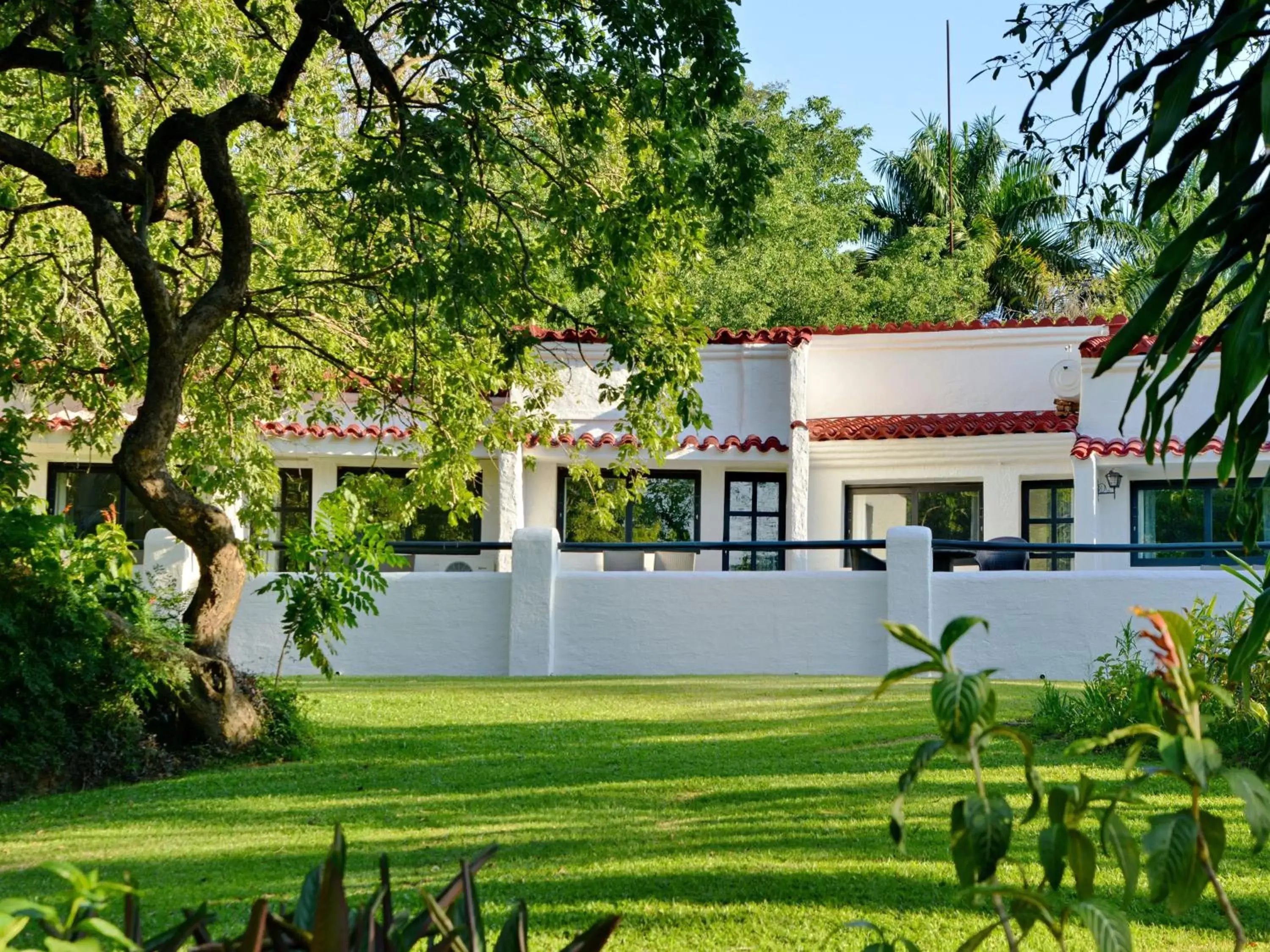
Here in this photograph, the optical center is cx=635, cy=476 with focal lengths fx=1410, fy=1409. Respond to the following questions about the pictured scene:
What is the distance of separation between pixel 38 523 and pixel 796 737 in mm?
5206

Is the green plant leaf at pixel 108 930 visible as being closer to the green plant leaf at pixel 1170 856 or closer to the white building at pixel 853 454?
the green plant leaf at pixel 1170 856

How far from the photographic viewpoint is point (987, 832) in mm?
2434

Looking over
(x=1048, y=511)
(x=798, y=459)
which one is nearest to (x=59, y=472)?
(x=798, y=459)

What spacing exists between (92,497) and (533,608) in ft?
35.0

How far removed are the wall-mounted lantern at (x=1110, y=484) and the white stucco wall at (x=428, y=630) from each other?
939 cm

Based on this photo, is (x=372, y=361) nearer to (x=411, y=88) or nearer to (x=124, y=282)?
(x=124, y=282)

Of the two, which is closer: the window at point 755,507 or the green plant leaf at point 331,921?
the green plant leaf at point 331,921

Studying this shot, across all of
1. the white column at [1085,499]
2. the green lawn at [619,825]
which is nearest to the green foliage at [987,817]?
the green lawn at [619,825]

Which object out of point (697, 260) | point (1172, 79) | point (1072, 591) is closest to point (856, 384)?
point (1072, 591)

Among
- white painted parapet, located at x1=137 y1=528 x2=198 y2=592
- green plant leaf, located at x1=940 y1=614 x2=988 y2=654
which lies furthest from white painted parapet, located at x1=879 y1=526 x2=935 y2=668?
green plant leaf, located at x1=940 y1=614 x2=988 y2=654

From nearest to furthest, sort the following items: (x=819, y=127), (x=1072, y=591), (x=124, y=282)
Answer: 1. (x=124, y=282)
2. (x=1072, y=591)
3. (x=819, y=127)

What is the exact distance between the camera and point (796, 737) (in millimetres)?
9797

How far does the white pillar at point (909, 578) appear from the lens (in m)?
14.8

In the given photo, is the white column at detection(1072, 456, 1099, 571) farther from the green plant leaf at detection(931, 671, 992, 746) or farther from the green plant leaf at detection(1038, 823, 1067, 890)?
the green plant leaf at detection(931, 671, 992, 746)
